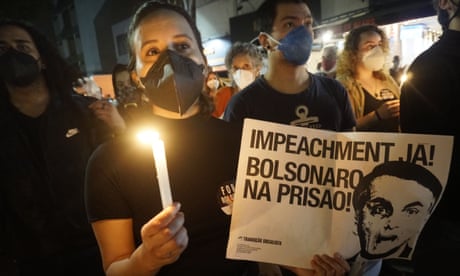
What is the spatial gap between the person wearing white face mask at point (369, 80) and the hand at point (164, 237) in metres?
2.30

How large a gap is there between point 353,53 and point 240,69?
1.48m

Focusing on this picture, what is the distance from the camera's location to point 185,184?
133 cm

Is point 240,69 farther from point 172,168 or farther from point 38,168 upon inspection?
point 172,168

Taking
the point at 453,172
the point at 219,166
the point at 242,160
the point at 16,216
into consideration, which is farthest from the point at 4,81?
the point at 453,172

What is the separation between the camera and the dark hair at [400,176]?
1.18 metres

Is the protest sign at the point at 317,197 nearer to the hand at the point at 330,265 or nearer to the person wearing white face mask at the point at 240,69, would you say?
the hand at the point at 330,265

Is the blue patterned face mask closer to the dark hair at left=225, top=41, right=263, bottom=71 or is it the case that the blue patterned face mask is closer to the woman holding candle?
the woman holding candle

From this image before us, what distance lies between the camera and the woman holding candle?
1235 mm

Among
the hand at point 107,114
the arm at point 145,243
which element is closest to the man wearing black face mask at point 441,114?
the arm at point 145,243

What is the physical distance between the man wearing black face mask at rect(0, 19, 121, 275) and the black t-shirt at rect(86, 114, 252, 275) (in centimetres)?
104

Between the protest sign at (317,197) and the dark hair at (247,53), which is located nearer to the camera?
the protest sign at (317,197)

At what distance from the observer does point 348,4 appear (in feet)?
43.5

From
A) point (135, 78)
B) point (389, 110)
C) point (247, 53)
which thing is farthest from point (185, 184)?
point (247, 53)

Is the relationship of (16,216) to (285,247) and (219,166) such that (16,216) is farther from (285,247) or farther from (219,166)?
(285,247)
